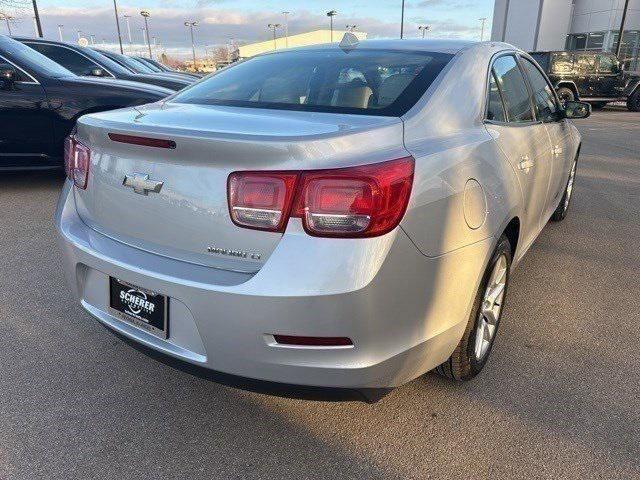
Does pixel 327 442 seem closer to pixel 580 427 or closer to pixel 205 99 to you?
pixel 580 427

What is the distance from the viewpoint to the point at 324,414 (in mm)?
2299

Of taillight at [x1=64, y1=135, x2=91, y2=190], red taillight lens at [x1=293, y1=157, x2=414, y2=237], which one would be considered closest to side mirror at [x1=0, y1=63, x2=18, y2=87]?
taillight at [x1=64, y1=135, x2=91, y2=190]

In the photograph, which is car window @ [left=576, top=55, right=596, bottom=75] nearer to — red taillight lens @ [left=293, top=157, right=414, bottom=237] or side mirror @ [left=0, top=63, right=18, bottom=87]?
side mirror @ [left=0, top=63, right=18, bottom=87]

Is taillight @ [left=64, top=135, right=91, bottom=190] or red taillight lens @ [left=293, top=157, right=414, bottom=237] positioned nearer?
red taillight lens @ [left=293, top=157, right=414, bottom=237]

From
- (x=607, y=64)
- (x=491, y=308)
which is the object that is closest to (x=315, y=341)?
(x=491, y=308)

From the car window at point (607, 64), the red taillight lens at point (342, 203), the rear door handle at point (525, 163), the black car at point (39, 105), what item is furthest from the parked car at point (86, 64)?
the car window at point (607, 64)

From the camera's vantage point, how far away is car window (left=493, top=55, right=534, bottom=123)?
284 cm

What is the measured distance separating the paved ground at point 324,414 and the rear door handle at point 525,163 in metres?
0.93

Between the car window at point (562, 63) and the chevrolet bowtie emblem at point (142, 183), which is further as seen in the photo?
the car window at point (562, 63)

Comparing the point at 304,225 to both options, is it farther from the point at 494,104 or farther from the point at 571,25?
the point at 571,25

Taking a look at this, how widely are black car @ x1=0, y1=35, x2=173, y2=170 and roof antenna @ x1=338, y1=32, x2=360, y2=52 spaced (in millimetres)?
3429

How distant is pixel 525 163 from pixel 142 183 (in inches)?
75.3

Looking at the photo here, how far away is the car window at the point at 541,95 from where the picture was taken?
3.44m

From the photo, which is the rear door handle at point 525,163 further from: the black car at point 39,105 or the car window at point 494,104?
the black car at point 39,105
